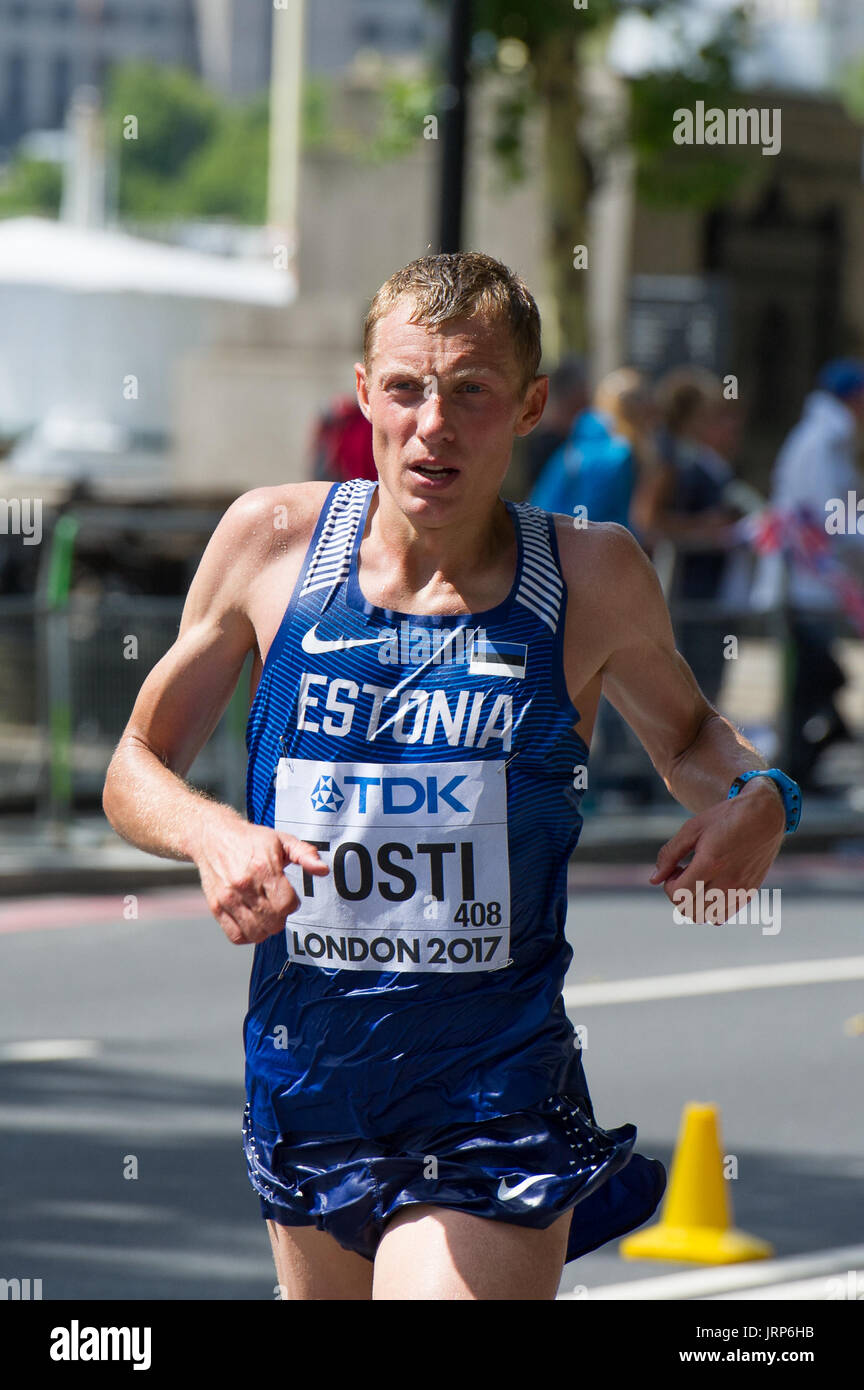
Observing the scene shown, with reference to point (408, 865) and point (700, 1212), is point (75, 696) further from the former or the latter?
point (408, 865)

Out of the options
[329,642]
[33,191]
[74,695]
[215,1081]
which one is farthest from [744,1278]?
[33,191]

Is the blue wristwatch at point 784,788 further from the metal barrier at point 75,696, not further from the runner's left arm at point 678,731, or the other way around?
the metal barrier at point 75,696

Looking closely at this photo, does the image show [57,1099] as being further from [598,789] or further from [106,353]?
[106,353]

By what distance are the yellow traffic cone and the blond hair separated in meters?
3.14

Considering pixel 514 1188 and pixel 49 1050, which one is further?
pixel 49 1050

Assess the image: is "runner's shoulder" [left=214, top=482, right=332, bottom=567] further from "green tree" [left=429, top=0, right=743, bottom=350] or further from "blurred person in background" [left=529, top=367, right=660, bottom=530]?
"green tree" [left=429, top=0, right=743, bottom=350]

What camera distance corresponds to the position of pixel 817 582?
12203mm

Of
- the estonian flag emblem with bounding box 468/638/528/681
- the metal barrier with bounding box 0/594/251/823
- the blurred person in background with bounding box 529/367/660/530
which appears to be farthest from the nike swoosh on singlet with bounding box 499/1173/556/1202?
the blurred person in background with bounding box 529/367/660/530

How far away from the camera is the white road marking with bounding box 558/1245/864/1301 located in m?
5.45

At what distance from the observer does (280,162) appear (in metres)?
50.7

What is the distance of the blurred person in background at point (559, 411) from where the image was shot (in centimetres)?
1158

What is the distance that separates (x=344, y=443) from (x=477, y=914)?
5.74 metres

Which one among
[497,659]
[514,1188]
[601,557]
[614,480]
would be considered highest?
[614,480]

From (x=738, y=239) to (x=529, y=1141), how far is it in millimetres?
24648
